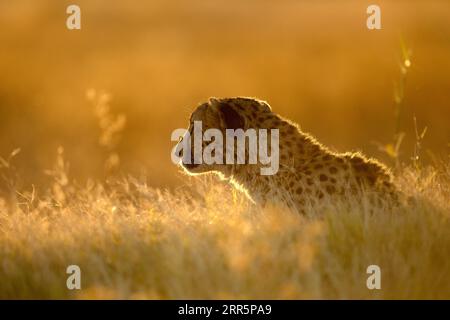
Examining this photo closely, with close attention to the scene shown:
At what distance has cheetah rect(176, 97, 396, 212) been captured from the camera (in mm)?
9023

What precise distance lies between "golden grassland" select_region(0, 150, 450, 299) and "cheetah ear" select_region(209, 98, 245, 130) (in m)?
0.68

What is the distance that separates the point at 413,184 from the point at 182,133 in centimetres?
224

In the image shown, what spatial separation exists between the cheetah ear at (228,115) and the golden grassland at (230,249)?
679mm

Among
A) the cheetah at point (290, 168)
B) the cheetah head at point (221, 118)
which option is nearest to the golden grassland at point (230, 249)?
the cheetah at point (290, 168)

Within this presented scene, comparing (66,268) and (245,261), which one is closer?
(245,261)

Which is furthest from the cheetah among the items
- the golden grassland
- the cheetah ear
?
the golden grassland

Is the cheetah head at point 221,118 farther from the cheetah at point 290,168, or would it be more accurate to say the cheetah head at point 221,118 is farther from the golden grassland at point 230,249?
the golden grassland at point 230,249

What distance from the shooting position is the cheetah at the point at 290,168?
9023mm

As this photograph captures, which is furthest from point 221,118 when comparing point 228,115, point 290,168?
point 290,168

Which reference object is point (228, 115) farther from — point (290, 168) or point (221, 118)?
point (290, 168)

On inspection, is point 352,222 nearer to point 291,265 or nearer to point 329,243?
point 329,243

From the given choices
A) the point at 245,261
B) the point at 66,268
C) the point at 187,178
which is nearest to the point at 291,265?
the point at 245,261

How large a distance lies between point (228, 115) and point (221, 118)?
66 mm
